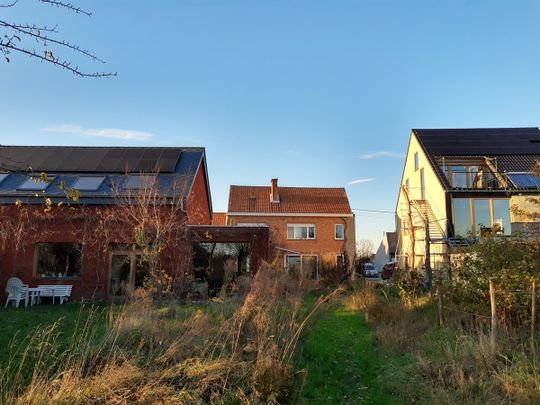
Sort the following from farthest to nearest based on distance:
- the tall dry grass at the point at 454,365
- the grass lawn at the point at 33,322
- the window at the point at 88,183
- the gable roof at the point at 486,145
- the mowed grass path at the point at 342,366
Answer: the gable roof at the point at 486,145
the window at the point at 88,183
the grass lawn at the point at 33,322
the mowed grass path at the point at 342,366
the tall dry grass at the point at 454,365

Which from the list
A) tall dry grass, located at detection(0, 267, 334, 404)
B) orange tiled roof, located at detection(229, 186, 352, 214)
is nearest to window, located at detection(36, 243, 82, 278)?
tall dry grass, located at detection(0, 267, 334, 404)

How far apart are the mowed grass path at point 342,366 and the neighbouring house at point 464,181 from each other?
1334 centimetres

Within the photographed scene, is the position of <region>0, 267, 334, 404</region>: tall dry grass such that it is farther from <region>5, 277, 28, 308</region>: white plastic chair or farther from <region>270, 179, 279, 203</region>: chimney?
<region>270, 179, 279, 203</region>: chimney

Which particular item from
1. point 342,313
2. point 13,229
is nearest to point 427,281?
point 342,313

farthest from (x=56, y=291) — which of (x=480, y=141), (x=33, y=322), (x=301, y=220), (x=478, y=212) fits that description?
(x=480, y=141)

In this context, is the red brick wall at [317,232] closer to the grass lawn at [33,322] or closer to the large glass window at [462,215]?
the large glass window at [462,215]

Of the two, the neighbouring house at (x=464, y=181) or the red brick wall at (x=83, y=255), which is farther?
the neighbouring house at (x=464, y=181)

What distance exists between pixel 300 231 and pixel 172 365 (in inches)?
1138

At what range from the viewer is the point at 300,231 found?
34000 millimetres

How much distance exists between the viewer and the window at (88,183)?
62.6 ft

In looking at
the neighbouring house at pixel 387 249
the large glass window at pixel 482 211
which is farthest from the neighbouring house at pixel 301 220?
the neighbouring house at pixel 387 249

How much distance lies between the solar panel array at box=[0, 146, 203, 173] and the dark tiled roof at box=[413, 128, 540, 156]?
14509mm

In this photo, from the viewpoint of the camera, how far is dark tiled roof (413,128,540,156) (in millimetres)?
26203

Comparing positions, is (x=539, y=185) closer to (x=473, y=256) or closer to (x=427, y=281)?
(x=427, y=281)
